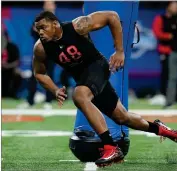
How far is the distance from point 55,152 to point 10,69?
926 cm

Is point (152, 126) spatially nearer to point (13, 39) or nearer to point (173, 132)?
point (173, 132)

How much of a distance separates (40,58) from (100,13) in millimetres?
770

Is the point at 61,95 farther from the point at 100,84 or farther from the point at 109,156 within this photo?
the point at 109,156

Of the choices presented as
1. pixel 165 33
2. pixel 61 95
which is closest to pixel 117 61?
pixel 61 95

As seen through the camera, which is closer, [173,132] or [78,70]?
[78,70]

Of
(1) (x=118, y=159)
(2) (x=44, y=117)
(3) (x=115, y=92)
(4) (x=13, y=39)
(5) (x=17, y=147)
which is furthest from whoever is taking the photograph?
(4) (x=13, y=39)

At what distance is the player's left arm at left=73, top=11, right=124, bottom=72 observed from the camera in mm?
7043

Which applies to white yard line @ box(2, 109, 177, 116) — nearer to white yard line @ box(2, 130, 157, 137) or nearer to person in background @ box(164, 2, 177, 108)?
person in background @ box(164, 2, 177, 108)

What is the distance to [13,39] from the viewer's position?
59.0ft

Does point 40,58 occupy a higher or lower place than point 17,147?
higher

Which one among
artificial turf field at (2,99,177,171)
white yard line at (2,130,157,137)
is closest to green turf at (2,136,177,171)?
artificial turf field at (2,99,177,171)

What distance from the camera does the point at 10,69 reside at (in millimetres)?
17562

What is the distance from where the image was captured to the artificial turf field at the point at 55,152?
725 cm

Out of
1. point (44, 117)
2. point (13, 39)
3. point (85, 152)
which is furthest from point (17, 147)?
point (13, 39)
